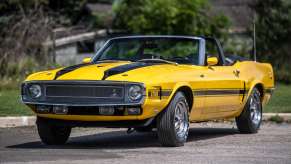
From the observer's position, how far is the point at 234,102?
11.7 meters

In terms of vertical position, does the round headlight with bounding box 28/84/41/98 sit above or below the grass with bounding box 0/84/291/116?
above

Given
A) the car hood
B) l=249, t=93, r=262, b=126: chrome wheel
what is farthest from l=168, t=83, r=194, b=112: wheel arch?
l=249, t=93, r=262, b=126: chrome wheel

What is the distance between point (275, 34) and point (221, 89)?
57.3 ft

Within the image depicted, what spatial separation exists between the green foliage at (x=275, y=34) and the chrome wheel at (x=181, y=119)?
14805mm

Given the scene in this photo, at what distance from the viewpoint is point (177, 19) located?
3170 centimetres

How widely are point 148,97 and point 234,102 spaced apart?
2.41m

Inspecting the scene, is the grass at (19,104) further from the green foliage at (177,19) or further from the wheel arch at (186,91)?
the green foliage at (177,19)

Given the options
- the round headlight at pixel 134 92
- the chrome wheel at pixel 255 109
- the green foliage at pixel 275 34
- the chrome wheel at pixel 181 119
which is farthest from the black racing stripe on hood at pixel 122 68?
the green foliage at pixel 275 34

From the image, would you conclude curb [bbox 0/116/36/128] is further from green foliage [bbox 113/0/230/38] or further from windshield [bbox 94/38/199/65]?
green foliage [bbox 113/0/230/38]

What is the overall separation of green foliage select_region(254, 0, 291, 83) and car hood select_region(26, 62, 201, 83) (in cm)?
1497

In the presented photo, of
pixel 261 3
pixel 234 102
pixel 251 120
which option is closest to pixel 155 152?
pixel 234 102

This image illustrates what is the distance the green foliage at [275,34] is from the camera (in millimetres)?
26328

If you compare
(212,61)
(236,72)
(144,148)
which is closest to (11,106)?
(236,72)

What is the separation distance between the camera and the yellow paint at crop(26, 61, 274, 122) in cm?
971
